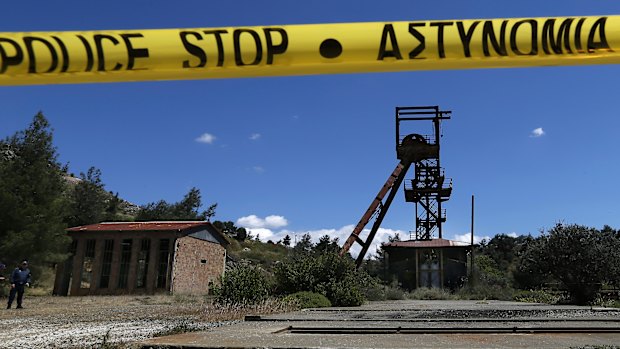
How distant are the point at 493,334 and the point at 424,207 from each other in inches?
1205

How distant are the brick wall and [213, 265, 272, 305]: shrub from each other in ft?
44.9

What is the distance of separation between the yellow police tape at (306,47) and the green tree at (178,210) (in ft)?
173

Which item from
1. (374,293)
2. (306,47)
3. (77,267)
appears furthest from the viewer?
(77,267)

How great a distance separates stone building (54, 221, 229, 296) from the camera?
2792cm

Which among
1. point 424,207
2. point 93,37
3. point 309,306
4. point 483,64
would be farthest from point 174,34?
point 424,207

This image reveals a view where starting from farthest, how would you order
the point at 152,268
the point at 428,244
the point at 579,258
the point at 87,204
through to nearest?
1. the point at 87,204
2. the point at 428,244
3. the point at 152,268
4. the point at 579,258

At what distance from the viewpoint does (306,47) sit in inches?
113

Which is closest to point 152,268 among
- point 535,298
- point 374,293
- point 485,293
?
point 374,293

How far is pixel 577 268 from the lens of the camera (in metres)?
19.0

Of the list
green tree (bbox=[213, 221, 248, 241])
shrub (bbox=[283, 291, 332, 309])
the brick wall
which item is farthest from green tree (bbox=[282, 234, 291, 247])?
shrub (bbox=[283, 291, 332, 309])

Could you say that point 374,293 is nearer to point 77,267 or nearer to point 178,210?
point 77,267

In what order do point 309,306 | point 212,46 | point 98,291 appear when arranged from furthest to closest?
point 98,291 < point 309,306 < point 212,46

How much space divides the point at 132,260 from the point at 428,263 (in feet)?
60.9

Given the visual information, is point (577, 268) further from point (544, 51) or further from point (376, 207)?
point (544, 51)
